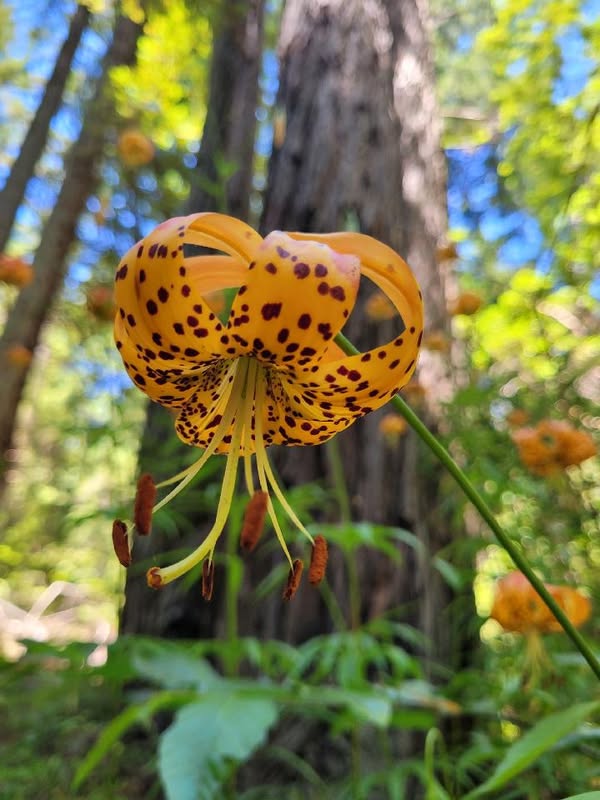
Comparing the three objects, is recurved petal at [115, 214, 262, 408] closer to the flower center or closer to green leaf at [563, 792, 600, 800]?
the flower center

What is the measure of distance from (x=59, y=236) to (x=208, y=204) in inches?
Answer: 64.3

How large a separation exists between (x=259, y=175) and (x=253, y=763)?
4571mm

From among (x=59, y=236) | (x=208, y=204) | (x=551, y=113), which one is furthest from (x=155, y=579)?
(x=59, y=236)

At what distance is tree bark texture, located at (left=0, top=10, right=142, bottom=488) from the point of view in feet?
11.7

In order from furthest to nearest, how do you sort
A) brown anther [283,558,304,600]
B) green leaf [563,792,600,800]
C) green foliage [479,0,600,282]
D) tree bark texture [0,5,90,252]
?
1. tree bark texture [0,5,90,252]
2. green foliage [479,0,600,282]
3. brown anther [283,558,304,600]
4. green leaf [563,792,600,800]

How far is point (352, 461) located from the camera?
1.93 m

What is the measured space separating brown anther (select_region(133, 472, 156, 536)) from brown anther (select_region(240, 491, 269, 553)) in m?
0.09

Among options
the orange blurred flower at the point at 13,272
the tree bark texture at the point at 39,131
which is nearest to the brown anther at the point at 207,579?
the orange blurred flower at the point at 13,272

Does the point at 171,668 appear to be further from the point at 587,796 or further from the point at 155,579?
the point at 587,796

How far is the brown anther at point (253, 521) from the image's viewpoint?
589 millimetres

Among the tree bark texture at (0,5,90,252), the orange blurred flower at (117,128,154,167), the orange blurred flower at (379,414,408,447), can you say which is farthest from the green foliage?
the tree bark texture at (0,5,90,252)


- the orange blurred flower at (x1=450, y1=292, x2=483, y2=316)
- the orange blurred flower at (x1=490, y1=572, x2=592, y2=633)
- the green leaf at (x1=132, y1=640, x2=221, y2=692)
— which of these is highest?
the orange blurred flower at (x1=450, y1=292, x2=483, y2=316)

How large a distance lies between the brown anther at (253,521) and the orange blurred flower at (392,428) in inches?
49.9

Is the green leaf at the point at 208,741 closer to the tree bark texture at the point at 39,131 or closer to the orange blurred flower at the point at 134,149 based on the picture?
the orange blurred flower at the point at 134,149
